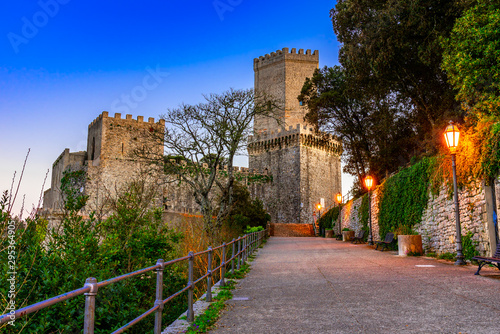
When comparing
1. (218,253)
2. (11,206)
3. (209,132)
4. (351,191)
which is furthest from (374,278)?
(351,191)

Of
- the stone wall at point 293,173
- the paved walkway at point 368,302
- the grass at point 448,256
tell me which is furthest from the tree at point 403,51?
the stone wall at point 293,173

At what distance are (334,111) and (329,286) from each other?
58.8 ft

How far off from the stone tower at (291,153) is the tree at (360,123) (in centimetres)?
1657

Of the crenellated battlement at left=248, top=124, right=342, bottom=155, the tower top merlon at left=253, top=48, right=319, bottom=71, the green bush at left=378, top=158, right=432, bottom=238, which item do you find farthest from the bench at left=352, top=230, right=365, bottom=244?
the tower top merlon at left=253, top=48, right=319, bottom=71

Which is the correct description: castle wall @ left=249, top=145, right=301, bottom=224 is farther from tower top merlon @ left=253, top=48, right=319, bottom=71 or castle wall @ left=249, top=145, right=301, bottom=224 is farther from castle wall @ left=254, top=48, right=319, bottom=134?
tower top merlon @ left=253, top=48, right=319, bottom=71

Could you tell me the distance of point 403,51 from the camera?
14.5 m

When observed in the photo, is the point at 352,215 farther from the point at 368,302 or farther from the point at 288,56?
the point at 288,56

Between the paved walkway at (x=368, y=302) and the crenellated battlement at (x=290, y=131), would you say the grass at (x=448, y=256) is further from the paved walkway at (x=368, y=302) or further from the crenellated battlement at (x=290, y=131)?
the crenellated battlement at (x=290, y=131)

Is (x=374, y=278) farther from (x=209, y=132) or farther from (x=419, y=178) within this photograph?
(x=209, y=132)

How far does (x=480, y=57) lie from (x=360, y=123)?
11885 millimetres

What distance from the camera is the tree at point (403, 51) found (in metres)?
13.1

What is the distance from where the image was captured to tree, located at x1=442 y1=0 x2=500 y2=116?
32.5 ft

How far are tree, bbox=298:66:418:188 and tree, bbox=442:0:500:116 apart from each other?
738cm

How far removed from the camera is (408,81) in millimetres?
16406
